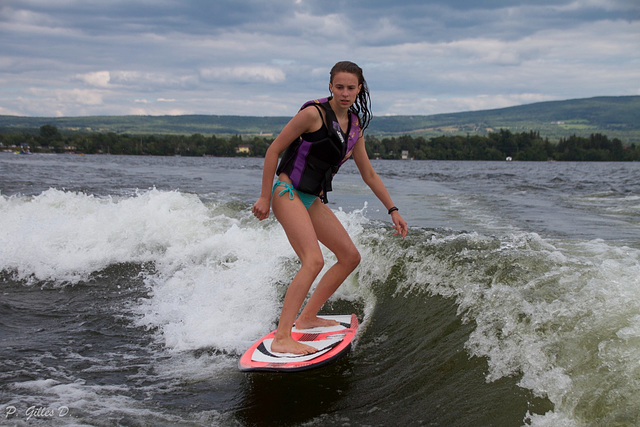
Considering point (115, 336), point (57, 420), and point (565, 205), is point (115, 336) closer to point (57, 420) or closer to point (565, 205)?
point (57, 420)

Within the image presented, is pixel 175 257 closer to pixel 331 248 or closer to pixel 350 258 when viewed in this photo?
pixel 331 248

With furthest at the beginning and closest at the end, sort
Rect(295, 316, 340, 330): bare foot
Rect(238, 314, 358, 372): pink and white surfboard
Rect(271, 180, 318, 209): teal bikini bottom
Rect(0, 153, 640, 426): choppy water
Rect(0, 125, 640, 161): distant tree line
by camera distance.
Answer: Rect(0, 125, 640, 161): distant tree line
Rect(295, 316, 340, 330): bare foot
Rect(271, 180, 318, 209): teal bikini bottom
Rect(238, 314, 358, 372): pink and white surfboard
Rect(0, 153, 640, 426): choppy water

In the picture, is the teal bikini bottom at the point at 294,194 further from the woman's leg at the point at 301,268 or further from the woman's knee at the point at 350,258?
the woman's knee at the point at 350,258

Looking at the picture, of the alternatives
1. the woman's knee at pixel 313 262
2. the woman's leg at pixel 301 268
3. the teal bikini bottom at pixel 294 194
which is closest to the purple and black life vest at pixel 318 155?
the teal bikini bottom at pixel 294 194

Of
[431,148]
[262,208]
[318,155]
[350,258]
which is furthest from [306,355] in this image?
[431,148]

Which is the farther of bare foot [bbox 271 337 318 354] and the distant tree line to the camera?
the distant tree line

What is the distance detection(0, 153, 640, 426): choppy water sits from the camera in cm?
372

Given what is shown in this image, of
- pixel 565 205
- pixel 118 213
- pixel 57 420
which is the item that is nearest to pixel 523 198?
pixel 565 205

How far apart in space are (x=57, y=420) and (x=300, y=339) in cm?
198

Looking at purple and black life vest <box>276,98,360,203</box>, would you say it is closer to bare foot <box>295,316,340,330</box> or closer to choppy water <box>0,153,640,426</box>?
bare foot <box>295,316,340,330</box>

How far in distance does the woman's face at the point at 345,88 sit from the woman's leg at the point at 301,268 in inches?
35.0

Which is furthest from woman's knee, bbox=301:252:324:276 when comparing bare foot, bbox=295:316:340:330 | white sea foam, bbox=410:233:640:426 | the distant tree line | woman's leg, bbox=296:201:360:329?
the distant tree line

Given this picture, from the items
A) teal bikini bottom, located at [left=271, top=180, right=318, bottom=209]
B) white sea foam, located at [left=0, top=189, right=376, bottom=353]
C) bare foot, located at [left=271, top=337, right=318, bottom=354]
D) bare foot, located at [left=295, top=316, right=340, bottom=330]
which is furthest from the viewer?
white sea foam, located at [left=0, top=189, right=376, bottom=353]

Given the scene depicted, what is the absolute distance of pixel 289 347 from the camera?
14.5 ft
